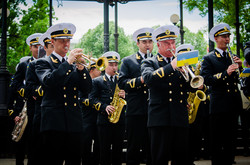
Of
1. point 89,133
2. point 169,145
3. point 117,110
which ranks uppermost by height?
point 117,110

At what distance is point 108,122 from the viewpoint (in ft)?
27.2

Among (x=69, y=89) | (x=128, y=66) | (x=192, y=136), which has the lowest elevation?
(x=192, y=136)

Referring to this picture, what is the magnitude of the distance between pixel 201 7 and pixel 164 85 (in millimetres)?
26048

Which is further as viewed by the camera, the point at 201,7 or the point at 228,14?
the point at 201,7

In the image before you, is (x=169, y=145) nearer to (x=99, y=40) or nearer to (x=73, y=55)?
(x=73, y=55)

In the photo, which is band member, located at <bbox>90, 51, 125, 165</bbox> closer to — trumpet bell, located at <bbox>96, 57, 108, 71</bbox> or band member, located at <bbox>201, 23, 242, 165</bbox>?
trumpet bell, located at <bbox>96, 57, 108, 71</bbox>

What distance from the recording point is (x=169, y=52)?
5703mm

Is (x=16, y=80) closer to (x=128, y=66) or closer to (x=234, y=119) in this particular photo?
(x=128, y=66)

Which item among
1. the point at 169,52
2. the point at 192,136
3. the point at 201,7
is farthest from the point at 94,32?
the point at 169,52

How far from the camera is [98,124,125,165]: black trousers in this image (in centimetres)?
819

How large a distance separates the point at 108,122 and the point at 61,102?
2914mm

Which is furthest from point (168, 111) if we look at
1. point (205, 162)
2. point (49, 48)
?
point (205, 162)

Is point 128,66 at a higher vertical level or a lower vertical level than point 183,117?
higher

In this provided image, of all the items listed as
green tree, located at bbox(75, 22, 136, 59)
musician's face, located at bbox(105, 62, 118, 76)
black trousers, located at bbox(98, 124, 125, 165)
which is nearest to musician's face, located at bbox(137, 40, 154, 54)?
musician's face, located at bbox(105, 62, 118, 76)
